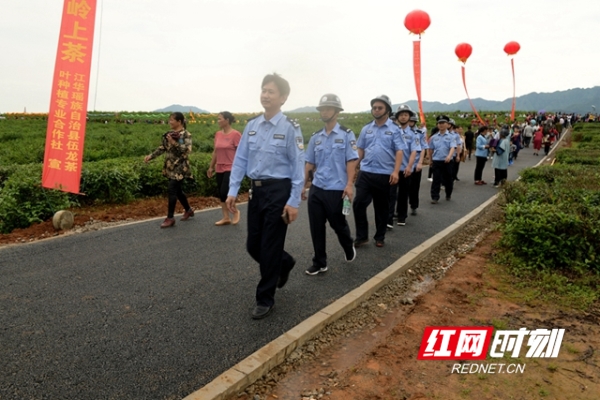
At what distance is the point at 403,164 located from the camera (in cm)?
709

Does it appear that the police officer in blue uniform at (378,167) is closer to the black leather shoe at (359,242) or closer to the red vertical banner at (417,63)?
the black leather shoe at (359,242)

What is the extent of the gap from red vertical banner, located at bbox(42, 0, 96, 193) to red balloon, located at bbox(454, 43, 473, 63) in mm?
16524

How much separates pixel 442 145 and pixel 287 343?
733cm

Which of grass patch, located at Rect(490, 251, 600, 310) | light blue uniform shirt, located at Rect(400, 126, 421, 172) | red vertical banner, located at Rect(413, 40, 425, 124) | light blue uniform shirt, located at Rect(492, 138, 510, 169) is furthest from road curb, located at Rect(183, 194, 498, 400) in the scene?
red vertical banner, located at Rect(413, 40, 425, 124)

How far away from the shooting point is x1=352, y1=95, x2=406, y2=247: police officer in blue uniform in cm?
573

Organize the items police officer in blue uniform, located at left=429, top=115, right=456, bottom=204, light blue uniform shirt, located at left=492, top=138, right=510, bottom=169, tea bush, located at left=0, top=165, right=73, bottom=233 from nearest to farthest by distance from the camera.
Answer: tea bush, located at left=0, top=165, right=73, bottom=233 < police officer in blue uniform, located at left=429, top=115, right=456, bottom=204 < light blue uniform shirt, located at left=492, top=138, right=510, bottom=169

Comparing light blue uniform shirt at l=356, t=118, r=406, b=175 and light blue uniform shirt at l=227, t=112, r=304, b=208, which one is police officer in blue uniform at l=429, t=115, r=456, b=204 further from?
light blue uniform shirt at l=227, t=112, r=304, b=208

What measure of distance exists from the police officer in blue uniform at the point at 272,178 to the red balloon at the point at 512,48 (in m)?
22.4

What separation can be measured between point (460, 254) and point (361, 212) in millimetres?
1495

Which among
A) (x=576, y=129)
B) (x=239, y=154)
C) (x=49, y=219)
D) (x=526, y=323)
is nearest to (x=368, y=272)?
(x=526, y=323)

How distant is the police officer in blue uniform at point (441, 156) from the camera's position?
30.7ft

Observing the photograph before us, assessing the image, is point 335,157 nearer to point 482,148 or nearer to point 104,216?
point 104,216

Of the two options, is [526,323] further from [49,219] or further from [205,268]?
[49,219]

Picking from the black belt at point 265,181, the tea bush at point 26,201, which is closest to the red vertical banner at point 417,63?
the tea bush at point 26,201
